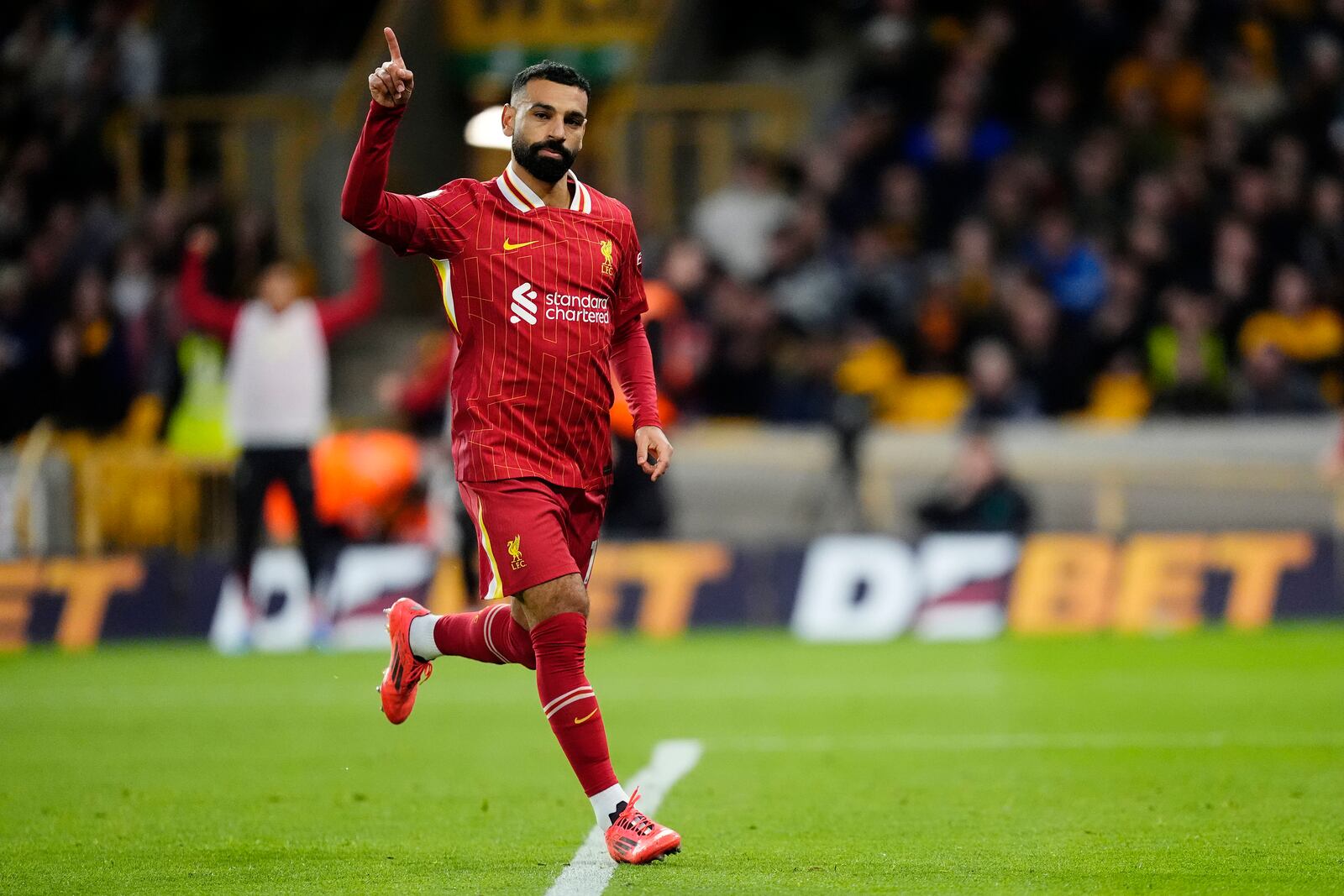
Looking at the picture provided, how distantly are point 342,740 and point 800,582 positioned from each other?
607 centimetres

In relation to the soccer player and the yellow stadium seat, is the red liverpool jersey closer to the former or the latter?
the soccer player

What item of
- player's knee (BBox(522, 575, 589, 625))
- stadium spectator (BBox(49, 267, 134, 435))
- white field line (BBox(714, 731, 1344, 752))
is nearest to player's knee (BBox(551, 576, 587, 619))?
player's knee (BBox(522, 575, 589, 625))

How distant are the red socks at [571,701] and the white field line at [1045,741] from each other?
8.30 feet

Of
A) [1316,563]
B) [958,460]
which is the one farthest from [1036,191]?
[1316,563]

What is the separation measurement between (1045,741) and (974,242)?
889cm

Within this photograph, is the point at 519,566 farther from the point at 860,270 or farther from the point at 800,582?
the point at 860,270

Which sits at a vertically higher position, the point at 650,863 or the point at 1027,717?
the point at 650,863

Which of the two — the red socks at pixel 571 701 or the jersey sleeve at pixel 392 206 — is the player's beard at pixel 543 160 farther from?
the red socks at pixel 571 701

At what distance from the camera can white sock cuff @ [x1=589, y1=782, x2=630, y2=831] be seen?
5348mm

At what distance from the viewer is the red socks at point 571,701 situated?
5.39 metres

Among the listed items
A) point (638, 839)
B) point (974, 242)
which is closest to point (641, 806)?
point (638, 839)

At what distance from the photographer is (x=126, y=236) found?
18.8m

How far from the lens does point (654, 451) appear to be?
18.4 feet

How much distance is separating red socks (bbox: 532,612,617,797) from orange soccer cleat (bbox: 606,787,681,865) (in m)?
0.13
